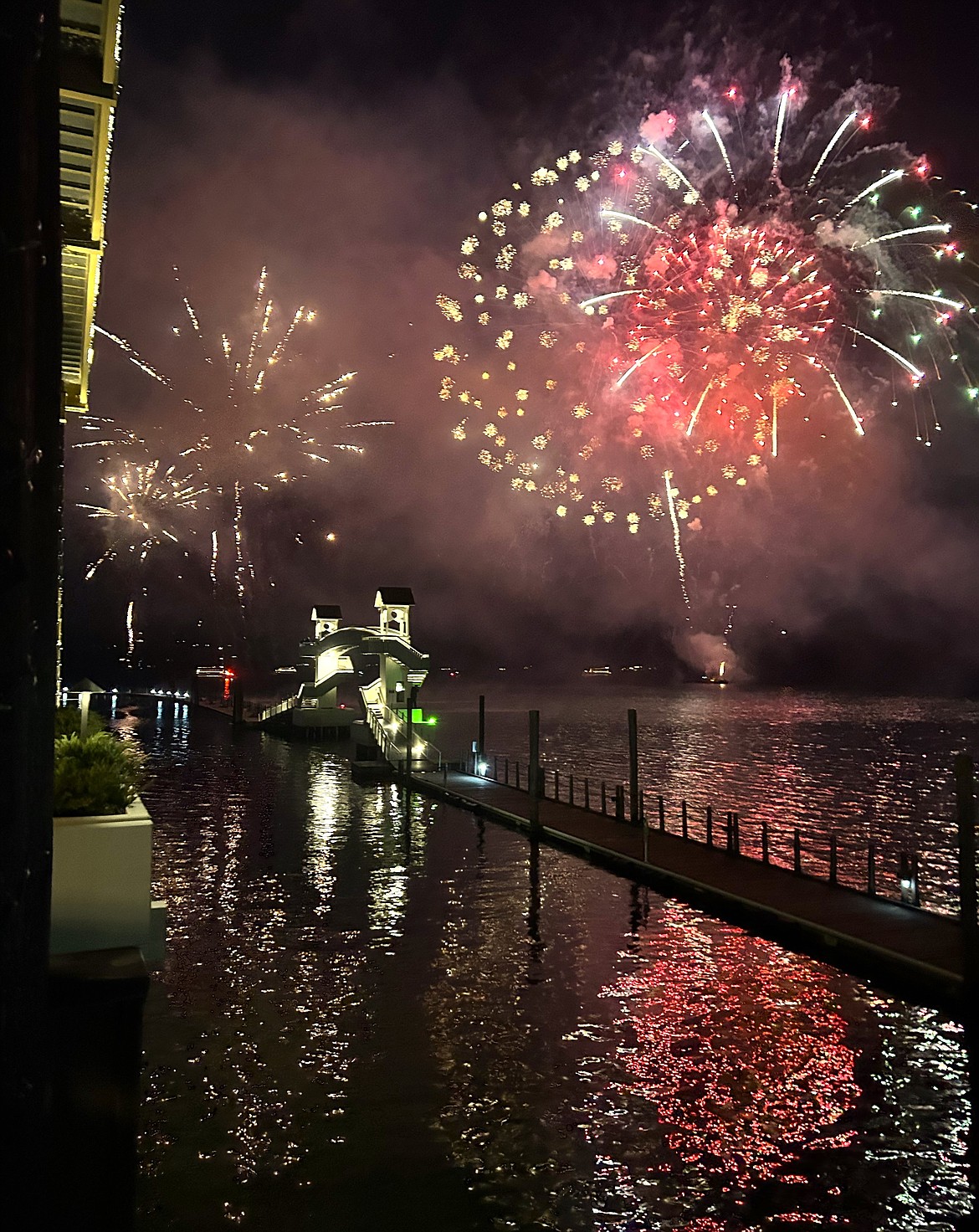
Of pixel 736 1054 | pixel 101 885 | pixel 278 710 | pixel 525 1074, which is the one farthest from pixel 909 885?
pixel 278 710

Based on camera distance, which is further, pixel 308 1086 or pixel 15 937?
pixel 308 1086

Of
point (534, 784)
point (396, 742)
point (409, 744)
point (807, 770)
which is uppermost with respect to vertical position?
point (409, 744)

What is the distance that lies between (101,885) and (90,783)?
109cm

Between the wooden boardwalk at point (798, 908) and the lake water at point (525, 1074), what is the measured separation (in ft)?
1.75

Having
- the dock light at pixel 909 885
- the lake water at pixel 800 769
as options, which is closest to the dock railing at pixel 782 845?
the dock light at pixel 909 885

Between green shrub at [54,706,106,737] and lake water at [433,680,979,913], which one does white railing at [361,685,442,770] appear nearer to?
lake water at [433,680,979,913]

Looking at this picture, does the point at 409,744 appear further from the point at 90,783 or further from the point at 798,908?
the point at 90,783

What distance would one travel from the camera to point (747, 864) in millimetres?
28141

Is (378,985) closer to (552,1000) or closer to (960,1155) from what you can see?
(552,1000)

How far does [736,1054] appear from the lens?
1584 cm

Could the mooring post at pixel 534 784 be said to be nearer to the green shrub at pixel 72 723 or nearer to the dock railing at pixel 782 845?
the dock railing at pixel 782 845

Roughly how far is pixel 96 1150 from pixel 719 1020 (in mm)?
16501

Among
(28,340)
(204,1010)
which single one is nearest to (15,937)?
(28,340)

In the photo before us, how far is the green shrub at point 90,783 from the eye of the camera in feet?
30.5
